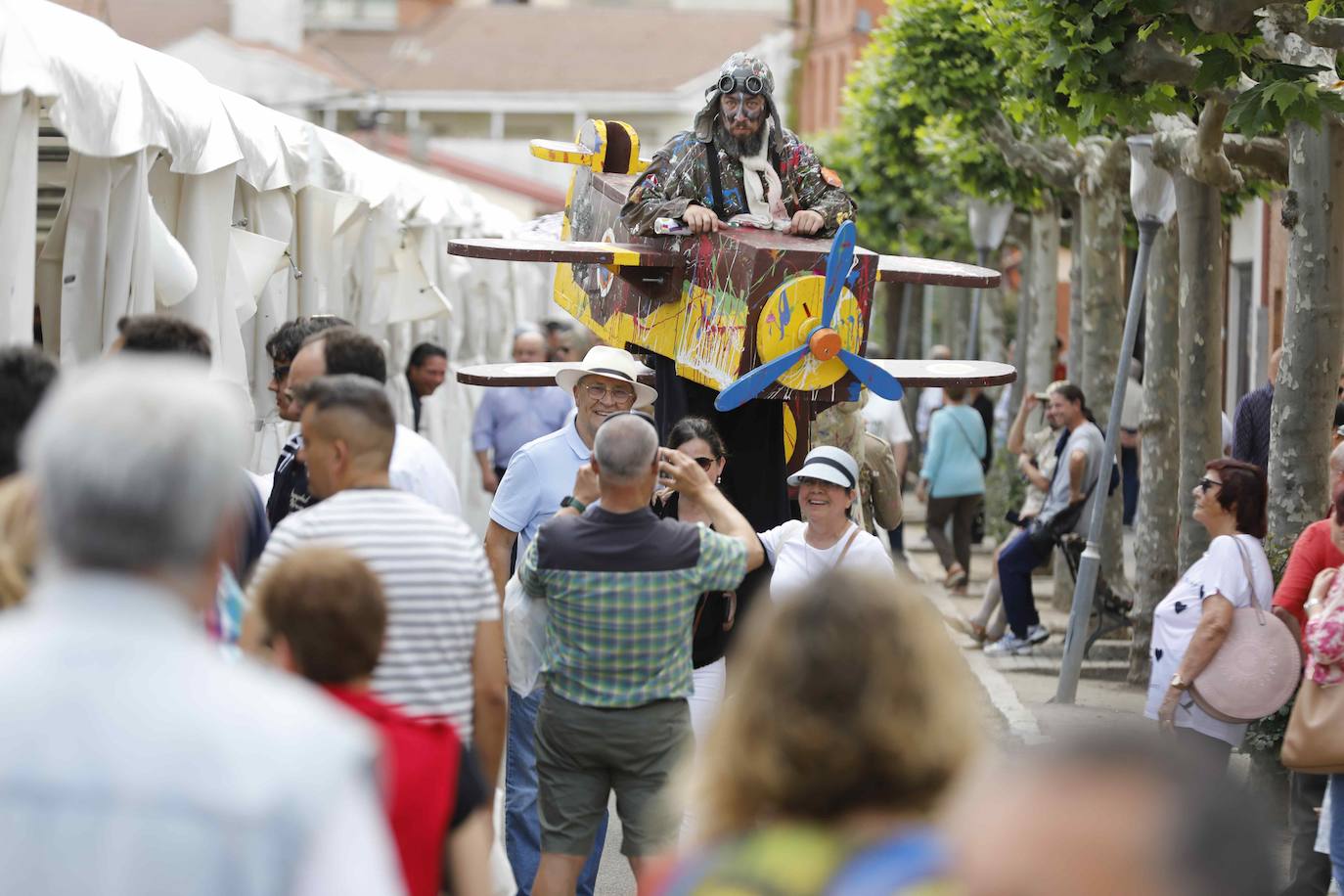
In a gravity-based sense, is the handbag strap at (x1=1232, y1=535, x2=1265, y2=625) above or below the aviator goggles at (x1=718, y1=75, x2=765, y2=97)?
below

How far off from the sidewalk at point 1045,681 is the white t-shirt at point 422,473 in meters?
4.17

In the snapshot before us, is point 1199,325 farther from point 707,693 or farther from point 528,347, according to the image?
point 707,693

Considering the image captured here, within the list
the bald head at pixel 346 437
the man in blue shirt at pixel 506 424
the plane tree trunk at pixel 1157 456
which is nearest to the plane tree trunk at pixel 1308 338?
the plane tree trunk at pixel 1157 456

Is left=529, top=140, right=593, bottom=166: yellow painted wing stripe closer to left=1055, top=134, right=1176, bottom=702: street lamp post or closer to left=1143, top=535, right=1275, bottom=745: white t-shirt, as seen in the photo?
left=1055, top=134, right=1176, bottom=702: street lamp post

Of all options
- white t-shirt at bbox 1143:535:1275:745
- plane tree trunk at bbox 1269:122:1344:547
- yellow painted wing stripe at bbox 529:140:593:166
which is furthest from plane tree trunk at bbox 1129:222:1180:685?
white t-shirt at bbox 1143:535:1275:745

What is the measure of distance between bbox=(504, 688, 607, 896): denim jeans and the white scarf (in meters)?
2.41

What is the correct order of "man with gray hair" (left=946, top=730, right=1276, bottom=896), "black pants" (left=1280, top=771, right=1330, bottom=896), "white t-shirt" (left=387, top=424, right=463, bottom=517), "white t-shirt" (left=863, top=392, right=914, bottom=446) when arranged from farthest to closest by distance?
"white t-shirt" (left=863, top=392, right=914, bottom=446)
"black pants" (left=1280, top=771, right=1330, bottom=896)
"white t-shirt" (left=387, top=424, right=463, bottom=517)
"man with gray hair" (left=946, top=730, right=1276, bottom=896)

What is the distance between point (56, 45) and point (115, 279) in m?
0.93

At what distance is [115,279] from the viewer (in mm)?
6941

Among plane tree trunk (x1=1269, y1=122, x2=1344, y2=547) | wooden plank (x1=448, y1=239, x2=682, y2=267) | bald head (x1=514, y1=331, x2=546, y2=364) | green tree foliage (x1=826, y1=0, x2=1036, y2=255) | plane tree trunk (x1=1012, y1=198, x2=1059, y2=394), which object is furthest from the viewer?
plane tree trunk (x1=1012, y1=198, x2=1059, y2=394)

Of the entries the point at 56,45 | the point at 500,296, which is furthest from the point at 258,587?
the point at 500,296

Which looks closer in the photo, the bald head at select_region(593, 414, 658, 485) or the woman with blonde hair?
the woman with blonde hair

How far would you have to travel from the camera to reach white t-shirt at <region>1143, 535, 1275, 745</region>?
7.19 metres

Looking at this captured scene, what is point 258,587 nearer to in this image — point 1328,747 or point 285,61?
point 1328,747
